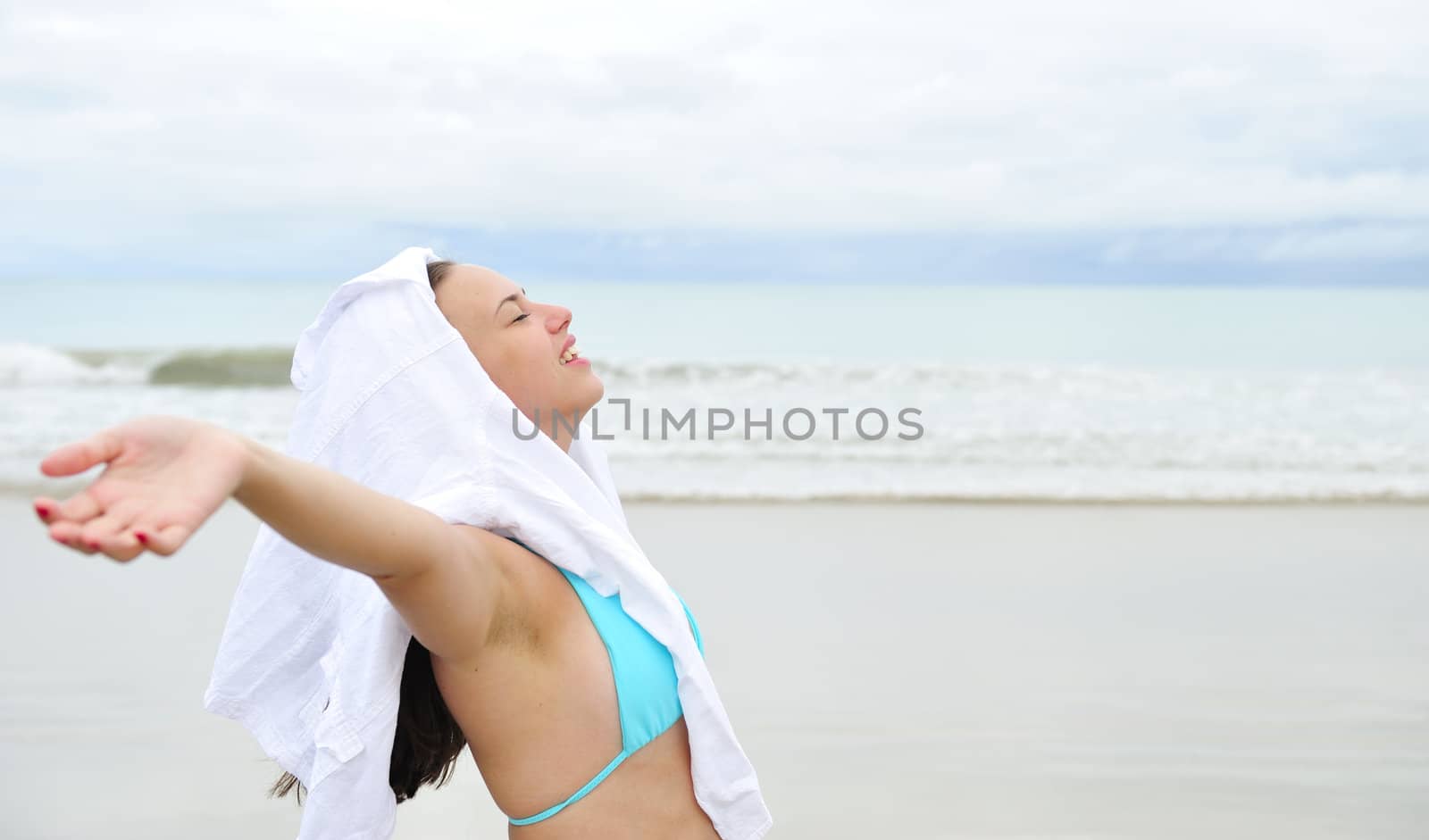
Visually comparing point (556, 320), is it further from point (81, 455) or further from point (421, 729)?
point (81, 455)

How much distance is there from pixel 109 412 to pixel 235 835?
10485 millimetres

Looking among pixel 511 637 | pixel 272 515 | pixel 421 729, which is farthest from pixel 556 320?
pixel 272 515

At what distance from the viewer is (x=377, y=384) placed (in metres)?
1.95

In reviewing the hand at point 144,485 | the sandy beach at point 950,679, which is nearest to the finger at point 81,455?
the hand at point 144,485

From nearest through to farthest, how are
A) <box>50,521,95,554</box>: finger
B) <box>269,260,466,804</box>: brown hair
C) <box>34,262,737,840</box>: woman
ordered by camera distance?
<box>50,521,95,554</box>: finger, <box>34,262,737,840</box>: woman, <box>269,260,466,804</box>: brown hair

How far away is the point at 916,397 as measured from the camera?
13953 millimetres

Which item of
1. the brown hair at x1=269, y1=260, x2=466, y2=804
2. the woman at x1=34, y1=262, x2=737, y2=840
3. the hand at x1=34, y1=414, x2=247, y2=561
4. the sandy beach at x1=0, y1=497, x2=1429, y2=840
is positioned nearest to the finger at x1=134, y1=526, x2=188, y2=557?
the hand at x1=34, y1=414, x2=247, y2=561

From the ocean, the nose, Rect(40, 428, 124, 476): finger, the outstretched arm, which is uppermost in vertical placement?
the nose

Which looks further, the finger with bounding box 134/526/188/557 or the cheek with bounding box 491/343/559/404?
the cheek with bounding box 491/343/559/404

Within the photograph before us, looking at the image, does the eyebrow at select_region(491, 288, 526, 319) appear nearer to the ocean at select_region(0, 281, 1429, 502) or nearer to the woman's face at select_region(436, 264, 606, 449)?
the woman's face at select_region(436, 264, 606, 449)

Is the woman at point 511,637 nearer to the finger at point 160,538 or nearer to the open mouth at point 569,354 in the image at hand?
the open mouth at point 569,354

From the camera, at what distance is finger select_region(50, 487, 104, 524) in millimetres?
1025

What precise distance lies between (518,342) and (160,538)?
1.18m

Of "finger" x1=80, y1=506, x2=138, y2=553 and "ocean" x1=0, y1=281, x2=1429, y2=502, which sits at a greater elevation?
"finger" x1=80, y1=506, x2=138, y2=553
